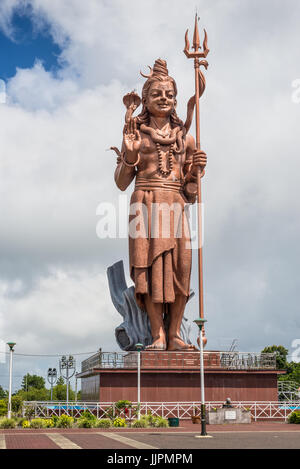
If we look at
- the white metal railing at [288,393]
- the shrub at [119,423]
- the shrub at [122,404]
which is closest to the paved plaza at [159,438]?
the shrub at [119,423]

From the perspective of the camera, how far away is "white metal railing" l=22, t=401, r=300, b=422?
821 inches

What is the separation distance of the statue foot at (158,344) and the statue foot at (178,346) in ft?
0.86

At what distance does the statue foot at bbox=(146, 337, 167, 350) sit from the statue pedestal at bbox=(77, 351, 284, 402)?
0.30 meters

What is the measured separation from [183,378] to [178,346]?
48.5 inches

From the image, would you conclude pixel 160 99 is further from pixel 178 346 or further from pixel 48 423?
pixel 48 423

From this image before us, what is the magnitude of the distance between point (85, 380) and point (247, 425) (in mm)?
8213

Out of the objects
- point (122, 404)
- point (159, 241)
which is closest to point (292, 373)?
point (159, 241)

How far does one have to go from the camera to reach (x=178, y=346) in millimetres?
22797

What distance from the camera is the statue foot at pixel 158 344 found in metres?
22.4

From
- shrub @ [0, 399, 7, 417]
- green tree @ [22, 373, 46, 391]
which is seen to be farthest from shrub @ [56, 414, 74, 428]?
green tree @ [22, 373, 46, 391]

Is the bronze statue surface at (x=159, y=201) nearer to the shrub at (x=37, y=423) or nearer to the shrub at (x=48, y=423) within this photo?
the shrub at (x=48, y=423)

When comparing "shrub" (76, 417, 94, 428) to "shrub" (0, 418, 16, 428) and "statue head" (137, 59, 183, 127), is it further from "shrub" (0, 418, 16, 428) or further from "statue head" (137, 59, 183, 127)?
"statue head" (137, 59, 183, 127)

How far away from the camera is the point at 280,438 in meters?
15.0
